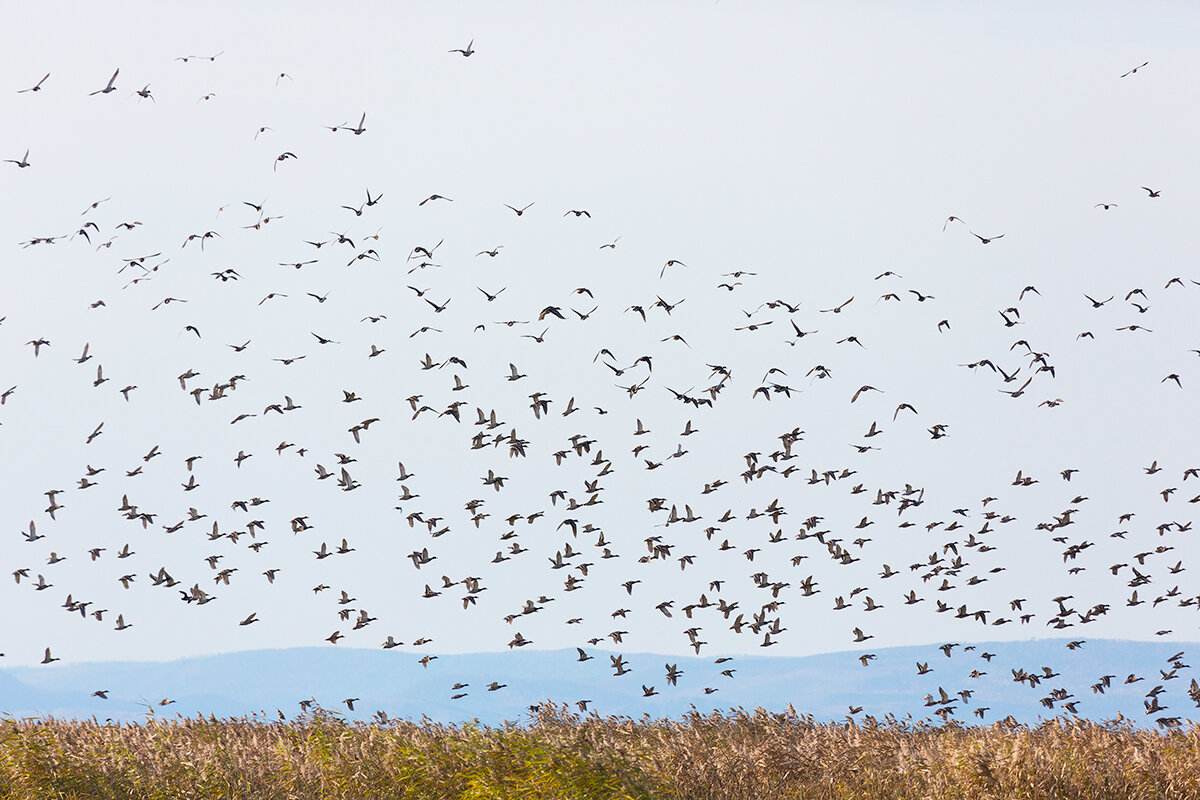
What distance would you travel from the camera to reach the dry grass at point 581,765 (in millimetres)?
19094

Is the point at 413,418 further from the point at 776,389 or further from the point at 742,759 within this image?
the point at 742,759

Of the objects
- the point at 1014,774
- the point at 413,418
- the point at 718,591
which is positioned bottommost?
the point at 718,591

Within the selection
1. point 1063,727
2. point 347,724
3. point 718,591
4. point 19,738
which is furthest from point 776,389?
point 19,738

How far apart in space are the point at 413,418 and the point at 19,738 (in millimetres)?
16531

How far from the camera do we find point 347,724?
25.3 meters

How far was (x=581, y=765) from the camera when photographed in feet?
63.0

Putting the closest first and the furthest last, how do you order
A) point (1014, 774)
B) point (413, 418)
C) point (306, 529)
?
point (1014, 774)
point (413, 418)
point (306, 529)

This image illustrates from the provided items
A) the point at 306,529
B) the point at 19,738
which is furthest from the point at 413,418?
the point at 19,738

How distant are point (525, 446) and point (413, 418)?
11.1 ft

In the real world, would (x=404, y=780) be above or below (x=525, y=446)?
below

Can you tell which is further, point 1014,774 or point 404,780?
point 404,780

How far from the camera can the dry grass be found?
62.6 ft

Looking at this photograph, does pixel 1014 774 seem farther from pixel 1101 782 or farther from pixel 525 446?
pixel 525 446

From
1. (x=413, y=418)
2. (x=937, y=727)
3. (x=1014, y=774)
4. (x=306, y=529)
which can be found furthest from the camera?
(x=306, y=529)
